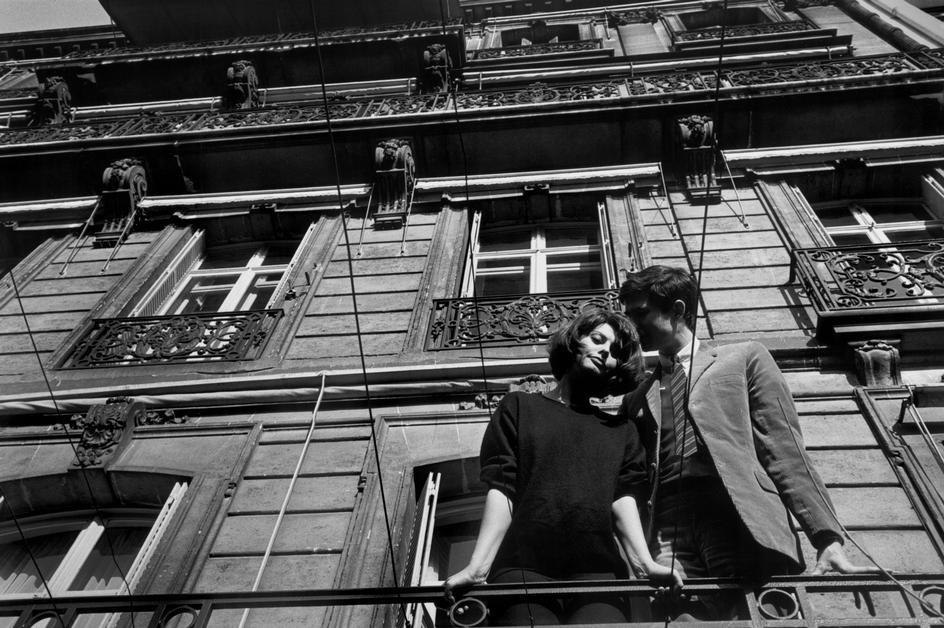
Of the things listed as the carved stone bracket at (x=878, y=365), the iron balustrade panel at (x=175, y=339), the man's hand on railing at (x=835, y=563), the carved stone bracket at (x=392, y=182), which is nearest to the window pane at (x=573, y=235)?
the carved stone bracket at (x=392, y=182)

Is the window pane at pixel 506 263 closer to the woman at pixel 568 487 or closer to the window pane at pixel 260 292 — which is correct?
the window pane at pixel 260 292

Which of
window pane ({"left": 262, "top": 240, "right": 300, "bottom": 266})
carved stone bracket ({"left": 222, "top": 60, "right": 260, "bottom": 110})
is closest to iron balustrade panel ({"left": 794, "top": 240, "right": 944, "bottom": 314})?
window pane ({"left": 262, "top": 240, "right": 300, "bottom": 266})

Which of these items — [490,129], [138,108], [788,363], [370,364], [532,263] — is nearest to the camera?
[788,363]

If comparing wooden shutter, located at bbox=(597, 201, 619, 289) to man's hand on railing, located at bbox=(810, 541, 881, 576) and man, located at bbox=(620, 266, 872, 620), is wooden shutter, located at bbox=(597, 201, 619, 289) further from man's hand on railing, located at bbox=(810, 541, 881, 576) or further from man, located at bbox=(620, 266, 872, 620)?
man's hand on railing, located at bbox=(810, 541, 881, 576)

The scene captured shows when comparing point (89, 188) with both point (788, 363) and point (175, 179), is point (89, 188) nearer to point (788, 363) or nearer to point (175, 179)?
point (175, 179)

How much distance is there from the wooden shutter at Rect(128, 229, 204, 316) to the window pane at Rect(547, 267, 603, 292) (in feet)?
14.4

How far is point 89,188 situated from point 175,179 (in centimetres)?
115

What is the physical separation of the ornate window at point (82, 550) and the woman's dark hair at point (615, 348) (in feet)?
11.2

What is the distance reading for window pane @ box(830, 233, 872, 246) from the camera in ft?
28.8

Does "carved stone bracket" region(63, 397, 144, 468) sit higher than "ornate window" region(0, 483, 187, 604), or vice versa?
"carved stone bracket" region(63, 397, 144, 468)

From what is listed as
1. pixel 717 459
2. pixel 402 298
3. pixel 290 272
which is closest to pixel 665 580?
pixel 717 459

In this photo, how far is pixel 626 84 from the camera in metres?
10.9

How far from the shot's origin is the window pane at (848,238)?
8789 mm

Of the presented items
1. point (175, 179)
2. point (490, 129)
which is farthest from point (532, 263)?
point (175, 179)
